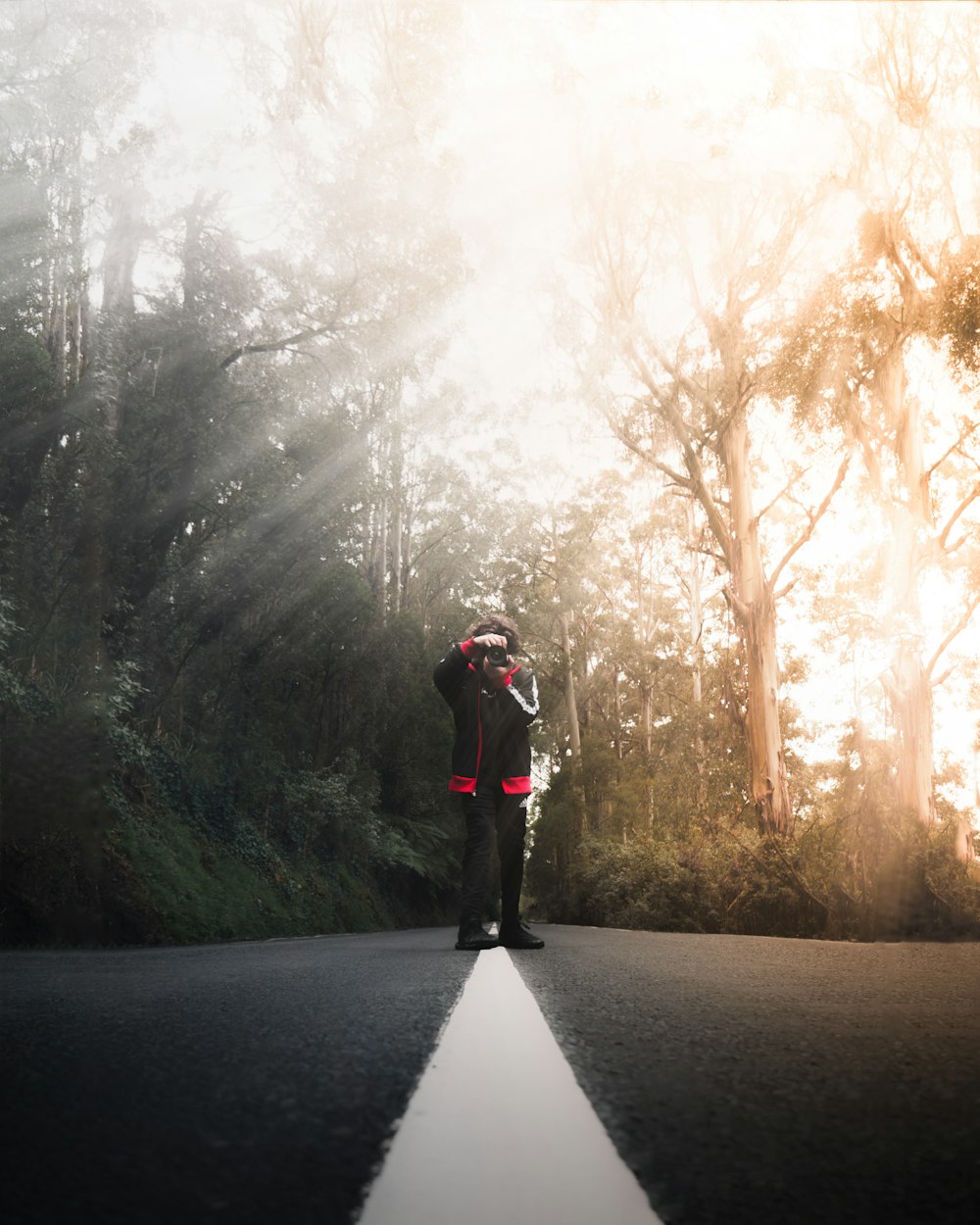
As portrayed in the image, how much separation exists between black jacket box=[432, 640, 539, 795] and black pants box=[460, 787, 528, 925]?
0.35 feet

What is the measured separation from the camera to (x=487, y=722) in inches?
280

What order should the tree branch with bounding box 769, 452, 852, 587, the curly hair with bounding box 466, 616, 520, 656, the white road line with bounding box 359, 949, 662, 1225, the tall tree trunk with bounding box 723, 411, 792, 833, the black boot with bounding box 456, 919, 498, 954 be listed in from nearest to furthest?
the white road line with bounding box 359, 949, 662, 1225 → the black boot with bounding box 456, 919, 498, 954 → the curly hair with bounding box 466, 616, 520, 656 → the tall tree trunk with bounding box 723, 411, 792, 833 → the tree branch with bounding box 769, 452, 852, 587

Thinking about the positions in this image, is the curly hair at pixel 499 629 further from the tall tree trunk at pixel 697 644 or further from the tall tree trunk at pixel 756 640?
the tall tree trunk at pixel 697 644

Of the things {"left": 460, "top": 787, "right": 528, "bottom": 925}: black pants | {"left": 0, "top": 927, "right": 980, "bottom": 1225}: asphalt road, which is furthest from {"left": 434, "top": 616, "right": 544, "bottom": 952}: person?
{"left": 0, "top": 927, "right": 980, "bottom": 1225}: asphalt road

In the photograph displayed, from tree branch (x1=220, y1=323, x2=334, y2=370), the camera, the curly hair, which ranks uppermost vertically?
tree branch (x1=220, y1=323, x2=334, y2=370)

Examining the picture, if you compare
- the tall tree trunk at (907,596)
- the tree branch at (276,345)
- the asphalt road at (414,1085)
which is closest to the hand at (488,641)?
the asphalt road at (414,1085)

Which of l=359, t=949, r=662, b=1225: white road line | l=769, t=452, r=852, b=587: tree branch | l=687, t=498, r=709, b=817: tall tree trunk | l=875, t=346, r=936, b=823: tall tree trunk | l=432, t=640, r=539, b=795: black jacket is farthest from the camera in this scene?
l=687, t=498, r=709, b=817: tall tree trunk

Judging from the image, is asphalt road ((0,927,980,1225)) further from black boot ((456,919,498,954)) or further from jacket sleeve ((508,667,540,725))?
jacket sleeve ((508,667,540,725))

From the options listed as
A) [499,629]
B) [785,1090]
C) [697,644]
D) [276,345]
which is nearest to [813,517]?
[697,644]

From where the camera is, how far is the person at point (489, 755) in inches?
277

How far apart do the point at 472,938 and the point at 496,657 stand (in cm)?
185

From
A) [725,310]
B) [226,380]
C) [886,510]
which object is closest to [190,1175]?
[886,510]

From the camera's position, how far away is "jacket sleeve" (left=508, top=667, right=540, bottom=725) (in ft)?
23.2

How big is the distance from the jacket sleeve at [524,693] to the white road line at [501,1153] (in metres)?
4.38
